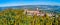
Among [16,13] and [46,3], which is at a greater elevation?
[46,3]

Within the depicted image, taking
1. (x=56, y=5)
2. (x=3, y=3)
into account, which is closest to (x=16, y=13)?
(x=3, y=3)

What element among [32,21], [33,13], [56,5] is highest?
[56,5]

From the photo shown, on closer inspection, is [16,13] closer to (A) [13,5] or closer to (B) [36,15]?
(A) [13,5]

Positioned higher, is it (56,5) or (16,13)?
(56,5)

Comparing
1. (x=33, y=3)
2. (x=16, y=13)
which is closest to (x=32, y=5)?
(x=33, y=3)

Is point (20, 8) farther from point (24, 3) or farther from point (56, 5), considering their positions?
point (56, 5)

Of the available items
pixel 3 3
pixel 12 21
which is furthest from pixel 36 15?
pixel 3 3
